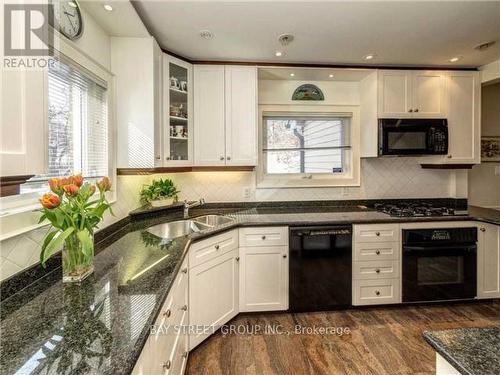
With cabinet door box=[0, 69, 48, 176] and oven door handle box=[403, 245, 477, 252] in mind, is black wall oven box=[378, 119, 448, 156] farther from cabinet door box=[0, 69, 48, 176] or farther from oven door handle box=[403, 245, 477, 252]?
cabinet door box=[0, 69, 48, 176]

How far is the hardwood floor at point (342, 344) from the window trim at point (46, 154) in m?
1.39

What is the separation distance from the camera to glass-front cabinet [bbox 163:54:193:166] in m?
2.37

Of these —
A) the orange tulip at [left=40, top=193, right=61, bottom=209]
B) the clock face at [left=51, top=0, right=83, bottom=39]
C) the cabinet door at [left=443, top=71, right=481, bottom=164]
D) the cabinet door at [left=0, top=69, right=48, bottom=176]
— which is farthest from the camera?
the cabinet door at [left=443, top=71, right=481, bottom=164]

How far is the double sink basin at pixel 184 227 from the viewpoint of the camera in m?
2.22

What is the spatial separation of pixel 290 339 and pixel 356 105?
2575 mm

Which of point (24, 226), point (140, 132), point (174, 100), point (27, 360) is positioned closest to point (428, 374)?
point (27, 360)

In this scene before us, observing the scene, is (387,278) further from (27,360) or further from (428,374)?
(27,360)

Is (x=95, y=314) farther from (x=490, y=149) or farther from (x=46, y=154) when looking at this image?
(x=490, y=149)

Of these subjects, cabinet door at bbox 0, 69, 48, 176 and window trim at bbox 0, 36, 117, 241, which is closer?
cabinet door at bbox 0, 69, 48, 176

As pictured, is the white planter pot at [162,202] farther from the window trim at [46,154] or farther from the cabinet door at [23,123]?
the cabinet door at [23,123]

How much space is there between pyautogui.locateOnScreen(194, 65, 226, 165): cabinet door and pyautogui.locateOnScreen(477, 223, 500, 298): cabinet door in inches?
106

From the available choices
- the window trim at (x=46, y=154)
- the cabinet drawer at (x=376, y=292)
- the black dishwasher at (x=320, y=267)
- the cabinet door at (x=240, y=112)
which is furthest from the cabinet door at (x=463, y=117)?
the window trim at (x=46, y=154)

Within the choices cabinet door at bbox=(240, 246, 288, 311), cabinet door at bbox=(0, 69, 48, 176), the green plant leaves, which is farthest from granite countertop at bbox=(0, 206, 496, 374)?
cabinet door at bbox=(240, 246, 288, 311)

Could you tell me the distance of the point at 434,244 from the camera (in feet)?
8.21
